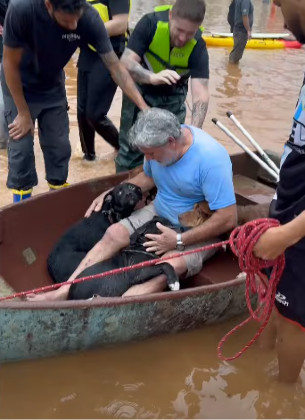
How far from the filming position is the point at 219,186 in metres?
3.53

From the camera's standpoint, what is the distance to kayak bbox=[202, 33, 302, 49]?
47.5 ft

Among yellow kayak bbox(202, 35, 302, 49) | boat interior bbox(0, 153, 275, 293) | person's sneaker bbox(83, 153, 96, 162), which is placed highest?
boat interior bbox(0, 153, 275, 293)

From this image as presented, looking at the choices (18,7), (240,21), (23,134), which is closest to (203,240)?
(23,134)

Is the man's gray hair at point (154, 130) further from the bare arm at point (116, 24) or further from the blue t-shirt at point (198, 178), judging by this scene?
the bare arm at point (116, 24)

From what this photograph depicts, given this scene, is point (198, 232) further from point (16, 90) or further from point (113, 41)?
point (113, 41)

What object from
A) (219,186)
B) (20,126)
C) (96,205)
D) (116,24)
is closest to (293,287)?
(219,186)

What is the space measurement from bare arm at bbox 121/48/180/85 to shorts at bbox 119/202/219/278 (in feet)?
3.66

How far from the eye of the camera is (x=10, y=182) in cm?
449

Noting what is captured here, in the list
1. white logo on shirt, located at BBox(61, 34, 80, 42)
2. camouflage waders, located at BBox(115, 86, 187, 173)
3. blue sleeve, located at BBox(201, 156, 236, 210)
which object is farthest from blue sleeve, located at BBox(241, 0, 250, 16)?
blue sleeve, located at BBox(201, 156, 236, 210)

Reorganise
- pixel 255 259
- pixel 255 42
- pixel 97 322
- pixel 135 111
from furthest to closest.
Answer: pixel 255 42 → pixel 135 111 → pixel 97 322 → pixel 255 259

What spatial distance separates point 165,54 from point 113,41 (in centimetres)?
111

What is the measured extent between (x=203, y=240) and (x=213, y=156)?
0.58 metres

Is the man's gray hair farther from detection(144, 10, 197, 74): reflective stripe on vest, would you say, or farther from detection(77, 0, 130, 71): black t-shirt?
detection(77, 0, 130, 71): black t-shirt

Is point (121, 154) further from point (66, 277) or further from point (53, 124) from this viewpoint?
point (66, 277)
